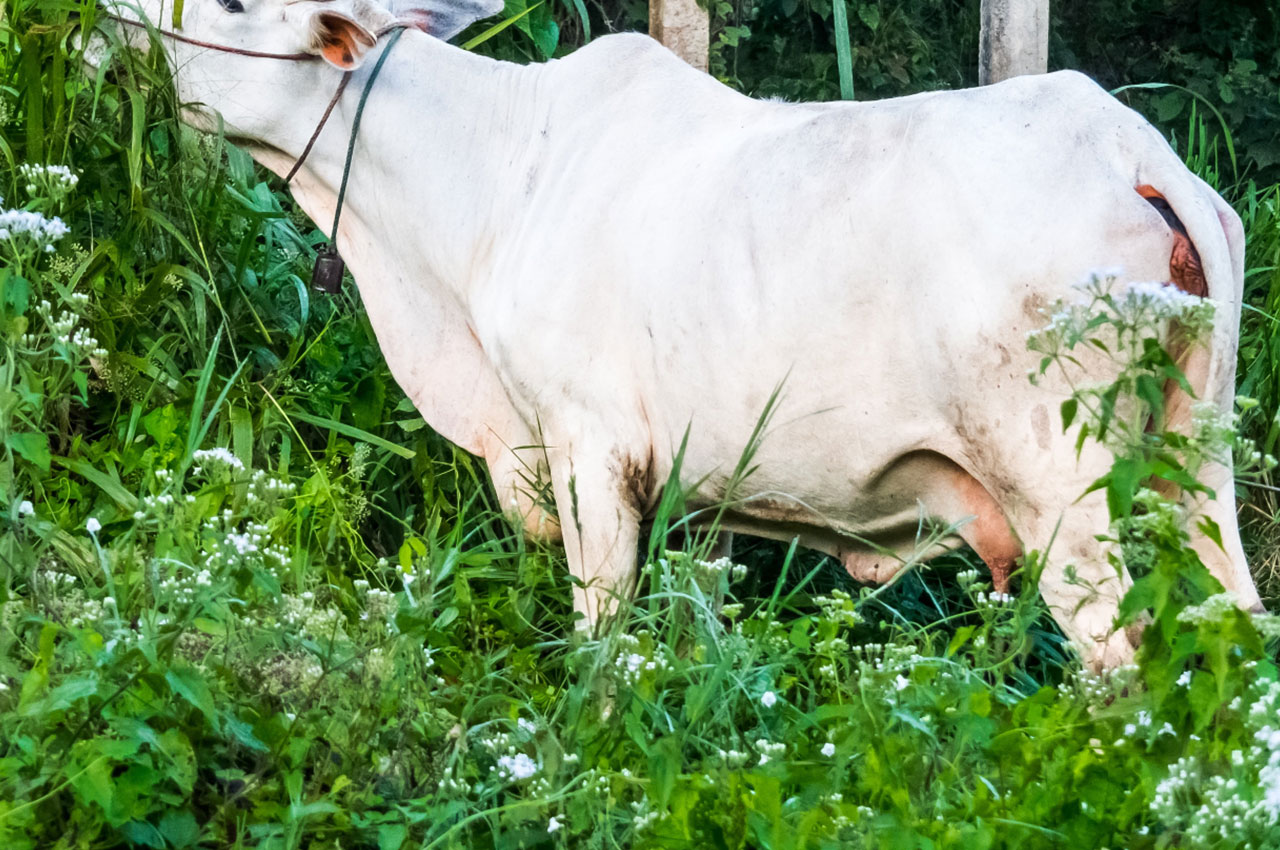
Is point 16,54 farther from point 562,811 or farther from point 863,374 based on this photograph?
point 562,811

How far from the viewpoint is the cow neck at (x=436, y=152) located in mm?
3369

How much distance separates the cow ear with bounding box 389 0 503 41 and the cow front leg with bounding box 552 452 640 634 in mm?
1286

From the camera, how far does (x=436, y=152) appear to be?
3422 mm

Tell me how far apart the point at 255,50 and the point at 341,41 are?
0.22 metres

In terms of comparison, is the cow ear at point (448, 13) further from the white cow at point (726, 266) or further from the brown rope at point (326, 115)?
the brown rope at point (326, 115)

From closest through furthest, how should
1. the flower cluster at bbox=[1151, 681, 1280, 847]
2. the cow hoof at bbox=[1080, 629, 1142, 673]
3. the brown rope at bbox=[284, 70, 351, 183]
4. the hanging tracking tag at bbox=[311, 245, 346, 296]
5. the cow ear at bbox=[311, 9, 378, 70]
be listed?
1. the flower cluster at bbox=[1151, 681, 1280, 847]
2. the cow hoof at bbox=[1080, 629, 1142, 673]
3. the cow ear at bbox=[311, 9, 378, 70]
4. the brown rope at bbox=[284, 70, 351, 183]
5. the hanging tracking tag at bbox=[311, 245, 346, 296]

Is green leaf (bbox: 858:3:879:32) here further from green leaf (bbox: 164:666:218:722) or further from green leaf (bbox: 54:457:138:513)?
green leaf (bbox: 164:666:218:722)

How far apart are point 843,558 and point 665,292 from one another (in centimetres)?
69

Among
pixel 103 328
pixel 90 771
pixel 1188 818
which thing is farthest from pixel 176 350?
pixel 1188 818

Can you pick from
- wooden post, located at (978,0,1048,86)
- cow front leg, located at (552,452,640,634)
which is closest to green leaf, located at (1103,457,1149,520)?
cow front leg, located at (552,452,640,634)

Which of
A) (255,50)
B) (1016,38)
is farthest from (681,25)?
(255,50)

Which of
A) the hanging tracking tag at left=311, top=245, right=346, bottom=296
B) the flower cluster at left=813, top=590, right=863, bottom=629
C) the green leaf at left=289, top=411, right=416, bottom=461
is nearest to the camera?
the flower cluster at left=813, top=590, right=863, bottom=629

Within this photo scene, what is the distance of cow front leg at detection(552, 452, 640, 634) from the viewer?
304 cm

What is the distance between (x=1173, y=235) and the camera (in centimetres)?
248
